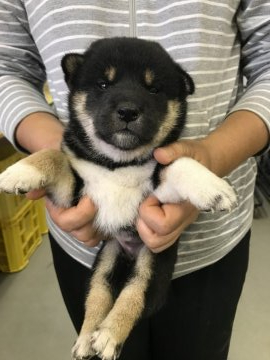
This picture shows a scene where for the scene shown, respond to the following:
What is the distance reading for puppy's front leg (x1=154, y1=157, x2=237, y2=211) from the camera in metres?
0.77

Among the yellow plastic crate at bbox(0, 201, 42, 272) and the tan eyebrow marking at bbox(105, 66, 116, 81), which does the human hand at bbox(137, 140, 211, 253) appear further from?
the yellow plastic crate at bbox(0, 201, 42, 272)

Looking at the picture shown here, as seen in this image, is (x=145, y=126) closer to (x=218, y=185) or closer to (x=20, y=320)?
(x=218, y=185)

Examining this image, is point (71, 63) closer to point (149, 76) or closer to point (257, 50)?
point (149, 76)

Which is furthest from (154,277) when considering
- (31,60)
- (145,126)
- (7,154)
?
(7,154)

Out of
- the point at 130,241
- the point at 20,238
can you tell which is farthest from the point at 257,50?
the point at 20,238

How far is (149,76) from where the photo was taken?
0.87m

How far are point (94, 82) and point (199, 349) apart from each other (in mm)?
751

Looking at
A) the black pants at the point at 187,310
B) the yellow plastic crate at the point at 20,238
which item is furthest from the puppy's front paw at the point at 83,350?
the yellow plastic crate at the point at 20,238

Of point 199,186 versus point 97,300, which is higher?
point 199,186

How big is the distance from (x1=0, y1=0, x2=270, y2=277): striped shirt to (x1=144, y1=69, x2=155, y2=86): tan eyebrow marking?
90 millimetres

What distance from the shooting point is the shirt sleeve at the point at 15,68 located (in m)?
0.95

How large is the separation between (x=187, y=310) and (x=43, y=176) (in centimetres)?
53

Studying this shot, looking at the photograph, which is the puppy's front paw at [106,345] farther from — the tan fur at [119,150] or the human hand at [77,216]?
the tan fur at [119,150]

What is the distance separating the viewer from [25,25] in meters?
1.00
